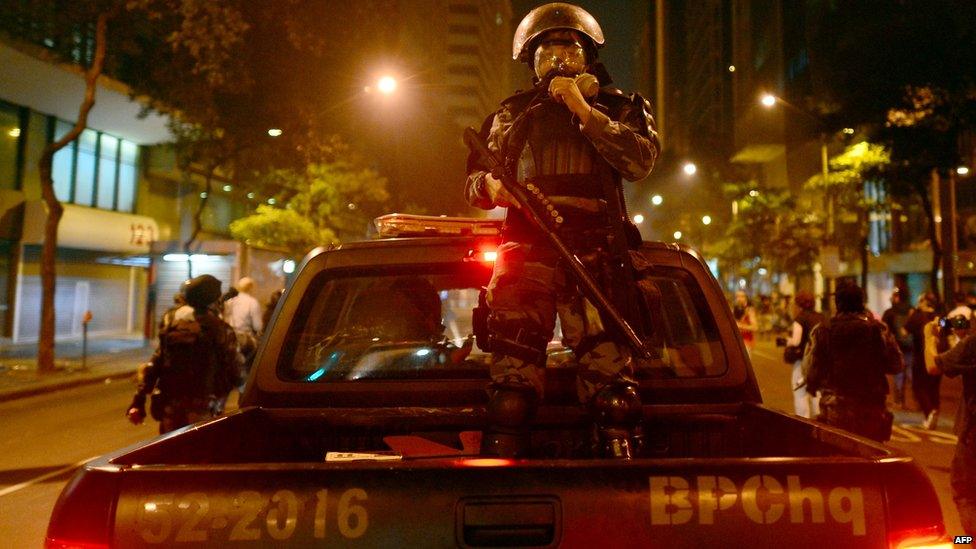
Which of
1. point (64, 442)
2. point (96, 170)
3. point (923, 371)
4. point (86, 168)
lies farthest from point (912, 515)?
point (96, 170)

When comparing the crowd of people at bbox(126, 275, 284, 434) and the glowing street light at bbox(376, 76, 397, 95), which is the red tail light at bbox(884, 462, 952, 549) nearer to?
the crowd of people at bbox(126, 275, 284, 434)

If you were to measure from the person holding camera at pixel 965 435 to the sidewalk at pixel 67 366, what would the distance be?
44.1ft

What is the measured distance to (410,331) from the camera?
3541 mm

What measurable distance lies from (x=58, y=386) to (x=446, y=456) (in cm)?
1424

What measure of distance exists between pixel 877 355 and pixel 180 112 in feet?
53.2

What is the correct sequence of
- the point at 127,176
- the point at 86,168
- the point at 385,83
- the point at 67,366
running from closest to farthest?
the point at 67,366 < the point at 385,83 < the point at 86,168 < the point at 127,176

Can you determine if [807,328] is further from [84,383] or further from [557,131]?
[84,383]

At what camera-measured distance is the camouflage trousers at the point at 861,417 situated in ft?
18.7

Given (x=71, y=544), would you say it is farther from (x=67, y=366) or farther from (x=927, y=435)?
(x=67, y=366)

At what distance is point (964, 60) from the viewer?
14328 mm

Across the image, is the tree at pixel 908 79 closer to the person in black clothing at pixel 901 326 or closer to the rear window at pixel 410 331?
the person in black clothing at pixel 901 326

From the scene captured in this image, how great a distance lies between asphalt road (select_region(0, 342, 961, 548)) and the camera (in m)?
6.25

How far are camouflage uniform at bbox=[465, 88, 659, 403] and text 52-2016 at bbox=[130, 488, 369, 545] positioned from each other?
95cm

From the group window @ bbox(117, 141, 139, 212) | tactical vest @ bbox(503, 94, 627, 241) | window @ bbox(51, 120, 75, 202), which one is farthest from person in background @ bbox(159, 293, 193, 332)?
window @ bbox(117, 141, 139, 212)
